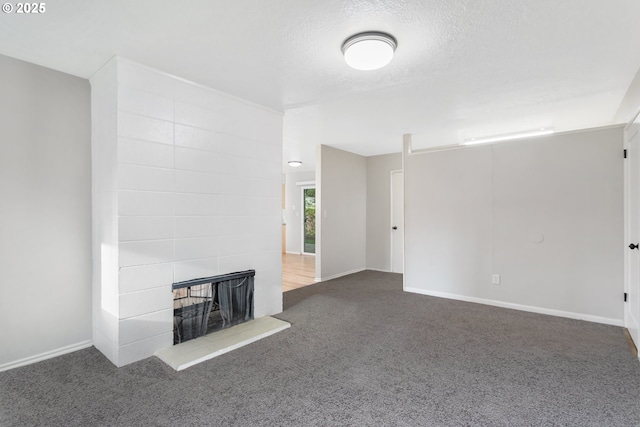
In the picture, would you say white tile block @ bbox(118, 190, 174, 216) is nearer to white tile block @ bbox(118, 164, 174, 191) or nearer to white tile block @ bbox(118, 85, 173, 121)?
white tile block @ bbox(118, 164, 174, 191)

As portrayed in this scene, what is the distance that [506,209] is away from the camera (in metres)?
3.79

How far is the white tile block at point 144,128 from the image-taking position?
2.33 metres

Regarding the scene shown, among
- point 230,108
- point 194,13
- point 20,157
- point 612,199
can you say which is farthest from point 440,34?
point 20,157

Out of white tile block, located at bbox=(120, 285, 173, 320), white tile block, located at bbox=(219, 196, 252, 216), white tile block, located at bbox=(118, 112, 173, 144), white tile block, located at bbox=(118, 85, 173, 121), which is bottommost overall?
white tile block, located at bbox=(120, 285, 173, 320)

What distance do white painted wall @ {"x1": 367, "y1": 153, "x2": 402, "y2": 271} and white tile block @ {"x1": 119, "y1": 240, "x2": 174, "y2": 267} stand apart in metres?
4.34

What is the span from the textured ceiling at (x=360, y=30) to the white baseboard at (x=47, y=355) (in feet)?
7.64

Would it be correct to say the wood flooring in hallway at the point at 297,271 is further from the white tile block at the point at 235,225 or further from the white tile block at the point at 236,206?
the white tile block at the point at 236,206

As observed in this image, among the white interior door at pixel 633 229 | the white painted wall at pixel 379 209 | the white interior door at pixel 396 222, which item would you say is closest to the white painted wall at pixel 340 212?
the white painted wall at pixel 379 209

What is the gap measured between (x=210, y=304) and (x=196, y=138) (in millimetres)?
1589

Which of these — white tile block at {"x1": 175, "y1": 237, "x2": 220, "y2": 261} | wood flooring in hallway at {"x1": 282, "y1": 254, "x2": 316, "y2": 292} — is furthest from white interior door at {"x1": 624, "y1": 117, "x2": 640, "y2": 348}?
wood flooring in hallway at {"x1": 282, "y1": 254, "x2": 316, "y2": 292}

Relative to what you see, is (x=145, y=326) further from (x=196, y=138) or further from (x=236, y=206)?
(x=196, y=138)

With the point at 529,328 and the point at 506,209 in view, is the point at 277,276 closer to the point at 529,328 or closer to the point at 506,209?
the point at 529,328

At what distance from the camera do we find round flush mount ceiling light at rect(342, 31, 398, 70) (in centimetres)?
202

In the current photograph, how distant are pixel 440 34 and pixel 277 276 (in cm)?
282
